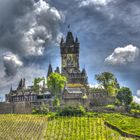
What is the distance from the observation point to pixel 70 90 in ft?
506

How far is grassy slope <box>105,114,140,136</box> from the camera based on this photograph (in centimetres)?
11282

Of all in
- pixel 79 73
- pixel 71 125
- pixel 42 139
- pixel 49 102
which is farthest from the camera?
pixel 79 73

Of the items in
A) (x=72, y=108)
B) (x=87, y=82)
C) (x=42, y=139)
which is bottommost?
(x=42, y=139)

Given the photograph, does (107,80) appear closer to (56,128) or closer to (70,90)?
(70,90)

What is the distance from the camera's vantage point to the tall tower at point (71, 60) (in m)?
176

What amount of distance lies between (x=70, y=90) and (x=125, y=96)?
18.2 metres

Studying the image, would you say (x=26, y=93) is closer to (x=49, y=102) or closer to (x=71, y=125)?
(x=49, y=102)

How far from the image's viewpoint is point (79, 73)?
579 feet

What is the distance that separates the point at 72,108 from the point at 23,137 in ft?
86.1

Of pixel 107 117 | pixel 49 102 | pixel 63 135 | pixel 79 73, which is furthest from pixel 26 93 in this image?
pixel 63 135

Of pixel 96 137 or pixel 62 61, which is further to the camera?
pixel 62 61

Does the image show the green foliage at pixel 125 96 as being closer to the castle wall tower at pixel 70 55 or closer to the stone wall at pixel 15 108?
the stone wall at pixel 15 108

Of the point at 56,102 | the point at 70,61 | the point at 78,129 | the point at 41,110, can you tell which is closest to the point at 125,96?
the point at 56,102

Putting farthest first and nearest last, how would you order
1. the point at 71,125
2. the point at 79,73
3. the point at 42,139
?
the point at 79,73
the point at 71,125
the point at 42,139
